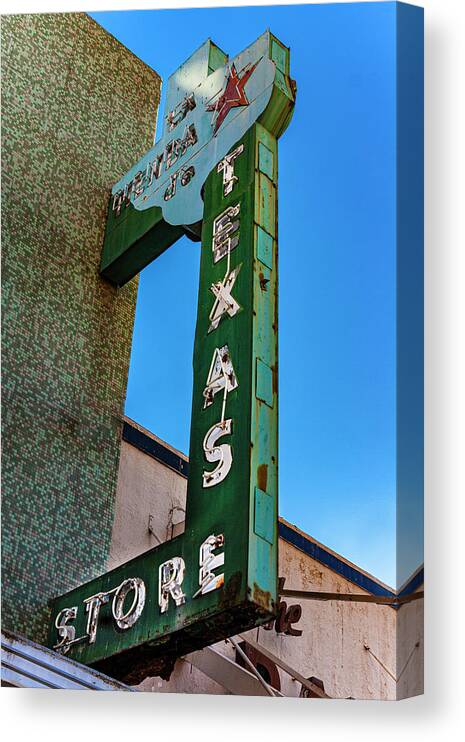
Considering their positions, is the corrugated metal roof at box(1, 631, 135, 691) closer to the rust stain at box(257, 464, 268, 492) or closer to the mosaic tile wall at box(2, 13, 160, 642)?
the mosaic tile wall at box(2, 13, 160, 642)

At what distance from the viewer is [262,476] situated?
661 cm

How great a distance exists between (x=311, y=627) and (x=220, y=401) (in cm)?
176

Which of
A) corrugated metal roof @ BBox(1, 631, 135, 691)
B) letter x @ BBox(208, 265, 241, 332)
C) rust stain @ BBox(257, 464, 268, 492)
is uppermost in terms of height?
letter x @ BBox(208, 265, 241, 332)

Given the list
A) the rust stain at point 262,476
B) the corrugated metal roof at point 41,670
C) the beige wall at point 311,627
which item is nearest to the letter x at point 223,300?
the rust stain at point 262,476

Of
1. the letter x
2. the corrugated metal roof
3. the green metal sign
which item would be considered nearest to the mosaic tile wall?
the corrugated metal roof

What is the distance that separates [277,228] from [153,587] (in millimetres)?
2412

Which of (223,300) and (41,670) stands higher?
(223,300)

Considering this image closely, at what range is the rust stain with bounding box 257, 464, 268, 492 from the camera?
6.57m

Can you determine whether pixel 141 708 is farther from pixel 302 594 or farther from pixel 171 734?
pixel 302 594

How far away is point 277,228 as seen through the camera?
7602 millimetres

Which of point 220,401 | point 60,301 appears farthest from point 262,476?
point 60,301

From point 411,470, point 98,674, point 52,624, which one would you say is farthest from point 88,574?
point 411,470

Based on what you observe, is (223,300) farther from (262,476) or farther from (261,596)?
(261,596)

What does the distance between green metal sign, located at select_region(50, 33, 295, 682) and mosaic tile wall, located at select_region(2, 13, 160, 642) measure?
1.97 feet
